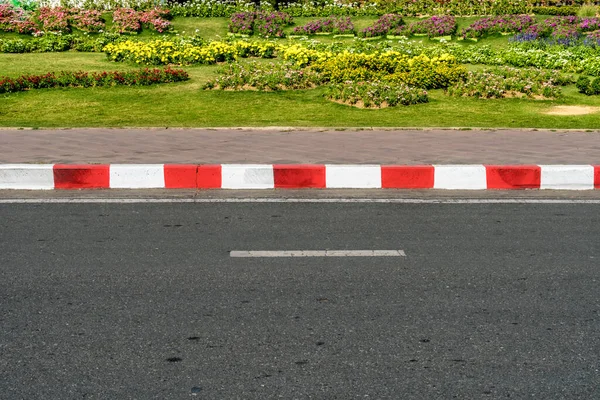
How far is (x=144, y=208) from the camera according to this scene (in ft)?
27.1

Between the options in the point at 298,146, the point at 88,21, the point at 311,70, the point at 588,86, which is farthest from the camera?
the point at 88,21

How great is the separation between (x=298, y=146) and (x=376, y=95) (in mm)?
4241

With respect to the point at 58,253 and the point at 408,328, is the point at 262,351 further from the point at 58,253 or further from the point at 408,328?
the point at 58,253

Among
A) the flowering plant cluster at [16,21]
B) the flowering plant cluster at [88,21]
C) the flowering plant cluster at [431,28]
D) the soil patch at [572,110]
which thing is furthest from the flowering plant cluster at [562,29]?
the flowering plant cluster at [16,21]

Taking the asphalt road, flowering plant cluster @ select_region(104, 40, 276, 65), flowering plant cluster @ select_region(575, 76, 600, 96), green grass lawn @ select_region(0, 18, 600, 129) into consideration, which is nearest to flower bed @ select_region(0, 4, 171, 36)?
flowering plant cluster @ select_region(104, 40, 276, 65)

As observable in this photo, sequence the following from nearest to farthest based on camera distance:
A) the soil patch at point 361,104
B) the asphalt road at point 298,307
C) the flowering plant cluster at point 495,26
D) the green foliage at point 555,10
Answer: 1. the asphalt road at point 298,307
2. the soil patch at point 361,104
3. the flowering plant cluster at point 495,26
4. the green foliage at point 555,10

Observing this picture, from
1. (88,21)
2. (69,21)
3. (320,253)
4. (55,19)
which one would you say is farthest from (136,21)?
(320,253)

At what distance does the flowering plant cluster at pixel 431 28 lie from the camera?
24.6 metres

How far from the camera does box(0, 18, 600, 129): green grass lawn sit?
43.5 feet

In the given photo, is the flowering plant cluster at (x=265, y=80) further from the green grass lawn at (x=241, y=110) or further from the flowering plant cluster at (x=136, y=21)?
the flowering plant cluster at (x=136, y=21)

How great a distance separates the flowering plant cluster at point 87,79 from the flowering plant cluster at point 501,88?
552 cm

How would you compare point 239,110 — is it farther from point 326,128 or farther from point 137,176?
point 137,176

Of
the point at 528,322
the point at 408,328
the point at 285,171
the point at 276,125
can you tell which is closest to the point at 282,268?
the point at 408,328

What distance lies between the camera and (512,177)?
932cm
